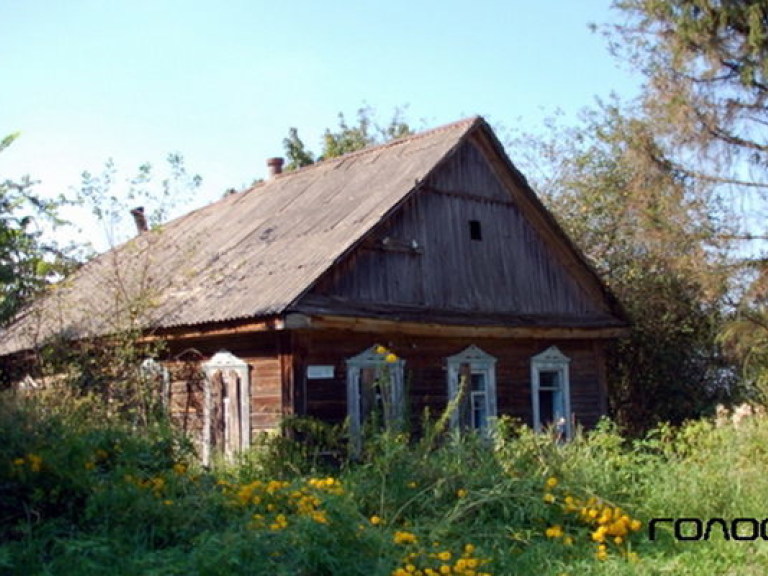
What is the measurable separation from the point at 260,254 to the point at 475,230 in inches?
143

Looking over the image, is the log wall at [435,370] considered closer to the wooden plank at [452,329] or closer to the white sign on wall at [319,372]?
the white sign on wall at [319,372]

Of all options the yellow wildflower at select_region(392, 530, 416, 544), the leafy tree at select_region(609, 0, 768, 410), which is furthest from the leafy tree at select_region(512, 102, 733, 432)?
the yellow wildflower at select_region(392, 530, 416, 544)

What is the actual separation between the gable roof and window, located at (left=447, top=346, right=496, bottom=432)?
2.85 m

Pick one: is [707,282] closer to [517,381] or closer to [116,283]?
[517,381]

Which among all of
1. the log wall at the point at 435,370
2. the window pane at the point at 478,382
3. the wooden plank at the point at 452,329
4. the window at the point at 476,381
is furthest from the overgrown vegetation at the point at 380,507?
the window pane at the point at 478,382

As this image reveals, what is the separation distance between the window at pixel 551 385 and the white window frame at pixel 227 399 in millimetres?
5321

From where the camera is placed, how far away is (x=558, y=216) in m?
21.7

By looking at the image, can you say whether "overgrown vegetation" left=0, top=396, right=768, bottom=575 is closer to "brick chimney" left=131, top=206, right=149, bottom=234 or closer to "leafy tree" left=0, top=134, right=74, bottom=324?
"leafy tree" left=0, top=134, right=74, bottom=324

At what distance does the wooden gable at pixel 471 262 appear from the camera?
1280cm

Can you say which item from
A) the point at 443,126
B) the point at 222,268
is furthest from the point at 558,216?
the point at 222,268

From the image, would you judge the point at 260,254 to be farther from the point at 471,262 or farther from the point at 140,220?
the point at 140,220

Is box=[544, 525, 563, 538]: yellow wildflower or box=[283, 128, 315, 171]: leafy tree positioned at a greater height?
box=[283, 128, 315, 171]: leafy tree

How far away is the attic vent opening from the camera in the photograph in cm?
1471

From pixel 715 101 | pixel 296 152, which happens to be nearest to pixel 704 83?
pixel 715 101
